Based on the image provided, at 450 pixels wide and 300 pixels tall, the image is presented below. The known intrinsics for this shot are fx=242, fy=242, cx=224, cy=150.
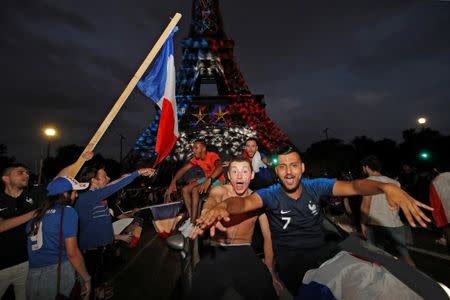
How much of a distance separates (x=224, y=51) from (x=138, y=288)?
33300mm

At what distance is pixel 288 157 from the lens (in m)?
2.47

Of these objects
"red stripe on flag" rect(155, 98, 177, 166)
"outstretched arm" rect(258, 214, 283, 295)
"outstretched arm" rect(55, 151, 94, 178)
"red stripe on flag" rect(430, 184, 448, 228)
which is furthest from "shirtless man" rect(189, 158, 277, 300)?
"red stripe on flag" rect(430, 184, 448, 228)

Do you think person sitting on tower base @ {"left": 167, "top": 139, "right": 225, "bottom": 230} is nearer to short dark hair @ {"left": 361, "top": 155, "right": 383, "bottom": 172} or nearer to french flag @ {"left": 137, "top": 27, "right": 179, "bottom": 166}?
french flag @ {"left": 137, "top": 27, "right": 179, "bottom": 166}

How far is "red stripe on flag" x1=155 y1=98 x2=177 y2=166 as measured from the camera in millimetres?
4227

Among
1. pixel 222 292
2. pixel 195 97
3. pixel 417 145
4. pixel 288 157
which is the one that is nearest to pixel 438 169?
pixel 288 157

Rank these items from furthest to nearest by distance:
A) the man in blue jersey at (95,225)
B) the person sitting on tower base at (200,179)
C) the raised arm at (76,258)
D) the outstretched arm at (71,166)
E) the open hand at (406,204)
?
the person sitting on tower base at (200,179) → the man in blue jersey at (95,225) → the outstretched arm at (71,166) → the raised arm at (76,258) → the open hand at (406,204)

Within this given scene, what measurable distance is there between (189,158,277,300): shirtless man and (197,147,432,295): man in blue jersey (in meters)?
0.22

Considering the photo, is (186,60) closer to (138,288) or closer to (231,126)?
(231,126)

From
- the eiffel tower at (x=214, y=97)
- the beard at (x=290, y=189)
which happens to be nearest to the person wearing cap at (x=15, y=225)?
the beard at (x=290, y=189)

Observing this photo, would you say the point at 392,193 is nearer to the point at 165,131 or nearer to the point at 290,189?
the point at 290,189

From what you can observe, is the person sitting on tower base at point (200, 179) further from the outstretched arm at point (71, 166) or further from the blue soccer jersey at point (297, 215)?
the outstretched arm at point (71, 166)

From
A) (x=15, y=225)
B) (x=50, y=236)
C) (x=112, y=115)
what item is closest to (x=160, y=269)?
(x=15, y=225)

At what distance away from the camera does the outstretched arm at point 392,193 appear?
1.63 m

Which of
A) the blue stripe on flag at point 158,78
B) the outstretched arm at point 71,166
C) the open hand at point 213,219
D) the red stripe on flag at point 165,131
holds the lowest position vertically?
the open hand at point 213,219
